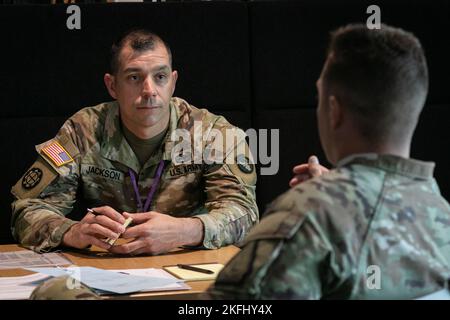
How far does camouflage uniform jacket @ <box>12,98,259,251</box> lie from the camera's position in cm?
257

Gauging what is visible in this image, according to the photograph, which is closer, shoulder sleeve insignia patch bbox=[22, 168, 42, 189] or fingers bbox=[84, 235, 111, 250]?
fingers bbox=[84, 235, 111, 250]

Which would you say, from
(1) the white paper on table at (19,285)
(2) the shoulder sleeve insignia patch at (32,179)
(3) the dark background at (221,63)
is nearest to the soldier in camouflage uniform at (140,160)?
(2) the shoulder sleeve insignia patch at (32,179)

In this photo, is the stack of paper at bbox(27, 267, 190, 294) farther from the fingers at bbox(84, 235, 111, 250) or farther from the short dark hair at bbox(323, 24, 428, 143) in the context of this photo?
the short dark hair at bbox(323, 24, 428, 143)

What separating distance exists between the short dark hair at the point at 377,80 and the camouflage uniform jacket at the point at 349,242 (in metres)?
0.07

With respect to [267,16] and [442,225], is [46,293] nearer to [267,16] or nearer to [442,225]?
[442,225]

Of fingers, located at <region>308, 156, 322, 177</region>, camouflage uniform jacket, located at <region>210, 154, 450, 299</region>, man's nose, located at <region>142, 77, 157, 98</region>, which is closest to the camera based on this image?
camouflage uniform jacket, located at <region>210, 154, 450, 299</region>

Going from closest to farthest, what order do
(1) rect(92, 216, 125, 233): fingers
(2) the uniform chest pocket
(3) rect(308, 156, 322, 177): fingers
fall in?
(3) rect(308, 156, 322, 177): fingers
(1) rect(92, 216, 125, 233): fingers
(2) the uniform chest pocket

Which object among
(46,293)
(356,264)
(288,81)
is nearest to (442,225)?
(356,264)

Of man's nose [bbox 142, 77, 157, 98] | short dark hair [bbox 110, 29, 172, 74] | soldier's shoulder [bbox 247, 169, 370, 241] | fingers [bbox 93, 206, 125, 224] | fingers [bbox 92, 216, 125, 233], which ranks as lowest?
fingers [bbox 92, 216, 125, 233]

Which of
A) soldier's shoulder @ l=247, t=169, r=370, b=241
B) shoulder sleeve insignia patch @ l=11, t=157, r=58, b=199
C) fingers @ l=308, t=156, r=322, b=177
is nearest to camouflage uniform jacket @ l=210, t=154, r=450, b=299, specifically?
soldier's shoulder @ l=247, t=169, r=370, b=241

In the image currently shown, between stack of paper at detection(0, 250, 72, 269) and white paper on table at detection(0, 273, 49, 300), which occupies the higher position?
white paper on table at detection(0, 273, 49, 300)

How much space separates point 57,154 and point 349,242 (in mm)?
1718

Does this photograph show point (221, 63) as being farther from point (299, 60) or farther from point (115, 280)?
point (115, 280)

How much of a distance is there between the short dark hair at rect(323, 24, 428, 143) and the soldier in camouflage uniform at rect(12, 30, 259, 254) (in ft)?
4.15
